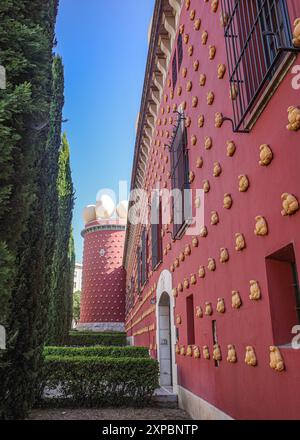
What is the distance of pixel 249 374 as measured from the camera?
3.58 m

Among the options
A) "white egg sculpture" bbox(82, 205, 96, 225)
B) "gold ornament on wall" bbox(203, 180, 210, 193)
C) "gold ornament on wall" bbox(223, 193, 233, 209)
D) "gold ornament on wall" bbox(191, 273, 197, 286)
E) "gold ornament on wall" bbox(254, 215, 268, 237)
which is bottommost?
"gold ornament on wall" bbox(191, 273, 197, 286)

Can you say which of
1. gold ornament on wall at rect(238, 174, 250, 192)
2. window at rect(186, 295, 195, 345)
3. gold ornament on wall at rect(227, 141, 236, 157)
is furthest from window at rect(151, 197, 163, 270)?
gold ornament on wall at rect(238, 174, 250, 192)

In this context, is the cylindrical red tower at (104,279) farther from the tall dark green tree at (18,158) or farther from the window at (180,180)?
the tall dark green tree at (18,158)

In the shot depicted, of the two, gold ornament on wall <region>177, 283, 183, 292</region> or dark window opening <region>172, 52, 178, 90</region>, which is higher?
dark window opening <region>172, 52, 178, 90</region>

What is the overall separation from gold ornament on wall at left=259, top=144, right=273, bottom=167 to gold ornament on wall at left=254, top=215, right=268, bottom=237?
510 mm

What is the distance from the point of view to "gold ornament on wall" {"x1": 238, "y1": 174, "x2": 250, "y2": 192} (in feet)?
12.2

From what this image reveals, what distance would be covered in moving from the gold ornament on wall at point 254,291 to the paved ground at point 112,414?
3.52 m

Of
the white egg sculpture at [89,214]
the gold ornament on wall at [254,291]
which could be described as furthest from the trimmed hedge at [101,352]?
the white egg sculpture at [89,214]

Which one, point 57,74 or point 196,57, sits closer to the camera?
point 196,57

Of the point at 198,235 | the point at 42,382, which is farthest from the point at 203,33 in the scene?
the point at 42,382

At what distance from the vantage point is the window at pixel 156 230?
9906mm

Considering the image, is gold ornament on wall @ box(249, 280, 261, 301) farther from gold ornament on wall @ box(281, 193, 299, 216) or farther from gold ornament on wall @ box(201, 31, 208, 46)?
gold ornament on wall @ box(201, 31, 208, 46)

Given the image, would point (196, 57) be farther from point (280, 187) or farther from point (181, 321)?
point (181, 321)
